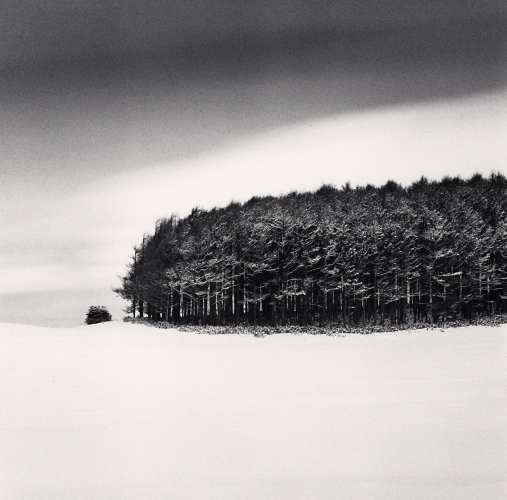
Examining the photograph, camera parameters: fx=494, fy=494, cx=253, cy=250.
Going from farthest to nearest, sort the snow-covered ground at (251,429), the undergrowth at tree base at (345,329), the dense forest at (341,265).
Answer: the dense forest at (341,265), the undergrowth at tree base at (345,329), the snow-covered ground at (251,429)

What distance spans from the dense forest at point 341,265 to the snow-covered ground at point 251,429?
2167 cm

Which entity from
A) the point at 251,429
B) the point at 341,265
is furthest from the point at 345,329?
the point at 251,429

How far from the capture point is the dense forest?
40.5 metres

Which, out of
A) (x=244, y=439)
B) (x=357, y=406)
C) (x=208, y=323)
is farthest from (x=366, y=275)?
(x=244, y=439)

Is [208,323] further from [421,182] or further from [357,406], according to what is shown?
[357,406]

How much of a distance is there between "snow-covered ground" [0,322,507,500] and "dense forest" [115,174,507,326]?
21.7 metres

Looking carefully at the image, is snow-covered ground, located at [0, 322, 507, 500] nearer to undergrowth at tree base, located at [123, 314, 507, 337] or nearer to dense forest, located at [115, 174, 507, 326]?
undergrowth at tree base, located at [123, 314, 507, 337]

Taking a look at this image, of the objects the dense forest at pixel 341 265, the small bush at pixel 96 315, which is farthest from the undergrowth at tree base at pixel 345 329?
the small bush at pixel 96 315

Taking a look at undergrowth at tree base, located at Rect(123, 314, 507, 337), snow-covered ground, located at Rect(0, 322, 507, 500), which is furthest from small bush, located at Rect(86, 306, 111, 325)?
snow-covered ground, located at Rect(0, 322, 507, 500)

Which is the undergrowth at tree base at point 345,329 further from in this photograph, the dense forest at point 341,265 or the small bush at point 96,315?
the small bush at point 96,315

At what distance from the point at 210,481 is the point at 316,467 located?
168cm

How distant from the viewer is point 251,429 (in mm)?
9609

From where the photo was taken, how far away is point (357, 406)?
11.5 metres

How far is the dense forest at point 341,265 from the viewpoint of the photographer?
40.5 m
